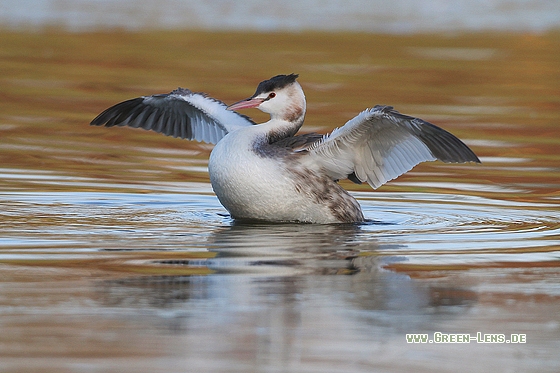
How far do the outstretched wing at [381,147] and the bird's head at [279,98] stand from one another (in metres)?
0.45

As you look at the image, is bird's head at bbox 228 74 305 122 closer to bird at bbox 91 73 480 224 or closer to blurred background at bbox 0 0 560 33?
bird at bbox 91 73 480 224

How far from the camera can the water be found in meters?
4.74

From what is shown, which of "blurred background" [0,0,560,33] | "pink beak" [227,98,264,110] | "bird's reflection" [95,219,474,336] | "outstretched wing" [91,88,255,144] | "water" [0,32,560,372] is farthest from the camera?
"blurred background" [0,0,560,33]

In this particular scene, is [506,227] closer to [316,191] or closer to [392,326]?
[316,191]

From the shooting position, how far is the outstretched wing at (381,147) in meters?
7.99

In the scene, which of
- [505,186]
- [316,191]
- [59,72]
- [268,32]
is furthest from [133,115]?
[268,32]

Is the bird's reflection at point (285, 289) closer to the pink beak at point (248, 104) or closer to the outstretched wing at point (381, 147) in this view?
the outstretched wing at point (381, 147)

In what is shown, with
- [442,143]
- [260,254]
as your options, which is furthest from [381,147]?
[260,254]

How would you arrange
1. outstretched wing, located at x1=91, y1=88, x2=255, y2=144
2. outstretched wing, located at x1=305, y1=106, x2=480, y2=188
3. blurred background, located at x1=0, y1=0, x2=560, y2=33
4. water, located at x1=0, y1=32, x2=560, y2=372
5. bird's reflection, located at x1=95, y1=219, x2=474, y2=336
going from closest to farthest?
water, located at x1=0, y1=32, x2=560, y2=372, bird's reflection, located at x1=95, y1=219, x2=474, y2=336, outstretched wing, located at x1=305, y1=106, x2=480, y2=188, outstretched wing, located at x1=91, y1=88, x2=255, y2=144, blurred background, located at x1=0, y1=0, x2=560, y2=33

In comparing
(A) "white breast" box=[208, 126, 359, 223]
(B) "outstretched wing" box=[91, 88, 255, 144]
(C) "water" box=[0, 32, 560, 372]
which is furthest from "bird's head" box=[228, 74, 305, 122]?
(B) "outstretched wing" box=[91, 88, 255, 144]

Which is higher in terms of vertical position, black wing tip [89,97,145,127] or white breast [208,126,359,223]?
black wing tip [89,97,145,127]

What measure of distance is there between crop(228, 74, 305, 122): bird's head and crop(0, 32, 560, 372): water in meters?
0.94

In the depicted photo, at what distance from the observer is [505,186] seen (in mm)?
9961

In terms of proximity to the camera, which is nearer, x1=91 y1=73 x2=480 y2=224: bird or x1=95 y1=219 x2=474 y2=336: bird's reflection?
x1=95 y1=219 x2=474 y2=336: bird's reflection
